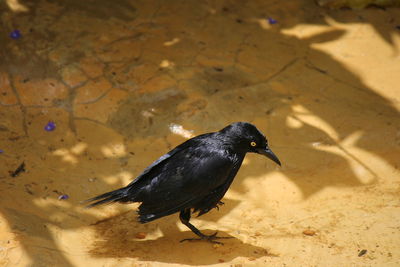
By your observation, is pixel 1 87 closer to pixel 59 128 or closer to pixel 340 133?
pixel 59 128

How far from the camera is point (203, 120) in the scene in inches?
255

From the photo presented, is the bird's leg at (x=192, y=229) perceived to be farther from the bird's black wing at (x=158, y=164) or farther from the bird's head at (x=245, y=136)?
the bird's head at (x=245, y=136)

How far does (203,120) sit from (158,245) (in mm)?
2007

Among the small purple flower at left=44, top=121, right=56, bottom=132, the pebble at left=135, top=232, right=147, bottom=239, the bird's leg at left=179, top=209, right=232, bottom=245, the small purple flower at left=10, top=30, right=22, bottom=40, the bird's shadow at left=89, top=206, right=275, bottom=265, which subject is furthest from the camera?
the small purple flower at left=10, top=30, right=22, bottom=40

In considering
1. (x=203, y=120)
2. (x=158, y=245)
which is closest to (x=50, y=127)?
(x=203, y=120)

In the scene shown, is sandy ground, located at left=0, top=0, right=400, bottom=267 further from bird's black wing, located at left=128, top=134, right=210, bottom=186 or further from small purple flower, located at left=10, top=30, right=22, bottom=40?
bird's black wing, located at left=128, top=134, right=210, bottom=186

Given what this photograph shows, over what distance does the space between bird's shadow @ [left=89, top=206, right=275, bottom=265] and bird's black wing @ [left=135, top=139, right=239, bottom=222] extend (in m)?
0.33

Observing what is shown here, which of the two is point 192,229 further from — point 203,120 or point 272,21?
point 272,21

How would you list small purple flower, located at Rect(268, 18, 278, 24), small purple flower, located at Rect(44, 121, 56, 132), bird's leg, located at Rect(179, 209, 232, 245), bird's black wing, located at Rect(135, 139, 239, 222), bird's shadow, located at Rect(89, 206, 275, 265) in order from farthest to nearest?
small purple flower, located at Rect(268, 18, 278, 24) → small purple flower, located at Rect(44, 121, 56, 132) → bird's leg, located at Rect(179, 209, 232, 245) → bird's black wing, located at Rect(135, 139, 239, 222) → bird's shadow, located at Rect(89, 206, 275, 265)

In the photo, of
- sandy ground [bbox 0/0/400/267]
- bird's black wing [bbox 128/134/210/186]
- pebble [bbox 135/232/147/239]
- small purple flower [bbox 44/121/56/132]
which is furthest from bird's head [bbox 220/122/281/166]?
small purple flower [bbox 44/121/56/132]

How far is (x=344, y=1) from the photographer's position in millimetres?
8391

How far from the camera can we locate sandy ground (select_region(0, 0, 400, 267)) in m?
4.74

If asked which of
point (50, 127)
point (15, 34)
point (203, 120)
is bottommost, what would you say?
point (50, 127)

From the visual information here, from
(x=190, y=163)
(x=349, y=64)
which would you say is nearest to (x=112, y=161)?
(x=190, y=163)
